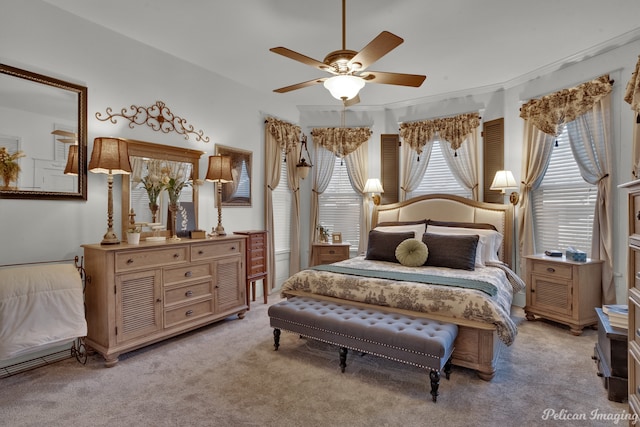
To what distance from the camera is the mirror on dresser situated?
3.52 m

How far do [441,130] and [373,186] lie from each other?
4.50 feet

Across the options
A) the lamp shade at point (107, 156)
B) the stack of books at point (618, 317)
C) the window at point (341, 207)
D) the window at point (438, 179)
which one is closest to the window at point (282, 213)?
the window at point (341, 207)

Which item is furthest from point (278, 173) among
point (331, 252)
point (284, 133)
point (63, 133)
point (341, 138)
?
point (63, 133)

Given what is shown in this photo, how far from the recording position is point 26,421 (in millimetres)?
2100

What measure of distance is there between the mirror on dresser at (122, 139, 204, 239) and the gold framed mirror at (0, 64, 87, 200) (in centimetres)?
43

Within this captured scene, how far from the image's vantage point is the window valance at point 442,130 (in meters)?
5.04

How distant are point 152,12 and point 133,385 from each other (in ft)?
10.6

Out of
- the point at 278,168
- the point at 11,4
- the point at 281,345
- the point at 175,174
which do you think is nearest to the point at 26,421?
the point at 281,345

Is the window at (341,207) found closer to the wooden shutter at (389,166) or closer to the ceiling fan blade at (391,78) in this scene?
the wooden shutter at (389,166)

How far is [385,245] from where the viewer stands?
4.23 meters

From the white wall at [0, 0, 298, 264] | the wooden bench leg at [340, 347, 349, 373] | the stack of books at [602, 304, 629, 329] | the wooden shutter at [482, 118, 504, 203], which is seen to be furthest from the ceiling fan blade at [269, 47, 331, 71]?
the wooden shutter at [482, 118, 504, 203]

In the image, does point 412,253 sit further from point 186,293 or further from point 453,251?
point 186,293

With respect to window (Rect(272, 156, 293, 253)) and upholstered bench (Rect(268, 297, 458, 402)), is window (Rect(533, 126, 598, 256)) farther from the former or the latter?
window (Rect(272, 156, 293, 253))

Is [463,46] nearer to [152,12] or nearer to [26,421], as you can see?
[152,12]
